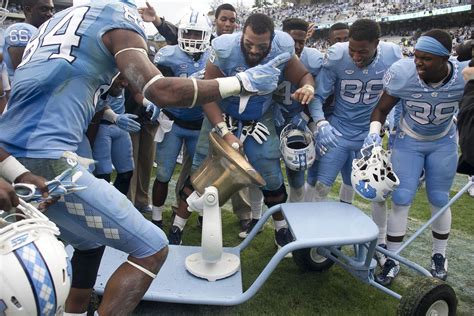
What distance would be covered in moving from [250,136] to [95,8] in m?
1.61

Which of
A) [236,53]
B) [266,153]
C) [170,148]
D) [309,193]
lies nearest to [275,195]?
[266,153]

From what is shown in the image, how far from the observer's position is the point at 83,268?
6.95 ft

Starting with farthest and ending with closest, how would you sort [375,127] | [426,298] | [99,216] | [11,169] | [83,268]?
[375,127] < [426,298] < [83,268] < [99,216] < [11,169]

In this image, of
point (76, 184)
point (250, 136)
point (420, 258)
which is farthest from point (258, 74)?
point (420, 258)

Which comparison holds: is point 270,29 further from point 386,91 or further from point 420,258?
point 420,258

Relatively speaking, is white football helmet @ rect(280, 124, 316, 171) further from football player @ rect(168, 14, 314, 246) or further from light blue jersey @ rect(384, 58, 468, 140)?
light blue jersey @ rect(384, 58, 468, 140)

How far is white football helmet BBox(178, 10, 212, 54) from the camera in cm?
361

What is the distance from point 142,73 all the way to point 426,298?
5.82ft

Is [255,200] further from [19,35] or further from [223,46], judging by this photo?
[19,35]

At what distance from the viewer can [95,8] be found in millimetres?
1815

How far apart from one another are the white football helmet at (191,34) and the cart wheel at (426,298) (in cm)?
240

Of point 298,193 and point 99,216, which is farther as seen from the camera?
point 298,193

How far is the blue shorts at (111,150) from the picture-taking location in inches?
138

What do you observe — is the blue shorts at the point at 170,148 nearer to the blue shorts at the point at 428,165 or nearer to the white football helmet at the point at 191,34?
the white football helmet at the point at 191,34
